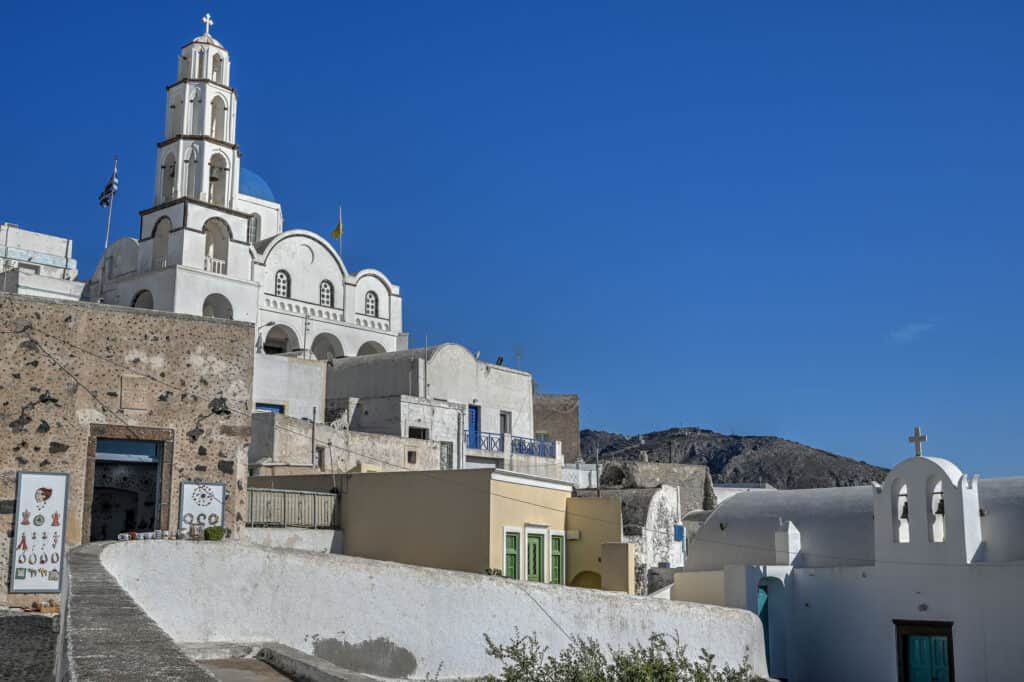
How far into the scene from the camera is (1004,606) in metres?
23.9

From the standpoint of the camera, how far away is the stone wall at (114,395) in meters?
16.6

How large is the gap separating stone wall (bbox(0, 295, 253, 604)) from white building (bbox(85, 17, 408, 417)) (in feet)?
59.1

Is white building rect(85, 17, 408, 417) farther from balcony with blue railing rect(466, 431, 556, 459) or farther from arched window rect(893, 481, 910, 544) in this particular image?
arched window rect(893, 481, 910, 544)

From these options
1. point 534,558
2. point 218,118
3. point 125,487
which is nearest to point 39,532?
point 125,487

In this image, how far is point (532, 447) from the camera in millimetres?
37312

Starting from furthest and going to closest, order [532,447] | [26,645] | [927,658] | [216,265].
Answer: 1. [216,265]
2. [532,447]
3. [927,658]
4. [26,645]

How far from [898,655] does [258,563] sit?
18.4m

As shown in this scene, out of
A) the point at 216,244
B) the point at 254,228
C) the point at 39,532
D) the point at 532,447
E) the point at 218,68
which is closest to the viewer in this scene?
the point at 39,532

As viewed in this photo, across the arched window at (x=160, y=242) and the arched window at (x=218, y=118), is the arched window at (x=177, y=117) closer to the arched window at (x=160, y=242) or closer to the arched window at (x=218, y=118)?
the arched window at (x=218, y=118)

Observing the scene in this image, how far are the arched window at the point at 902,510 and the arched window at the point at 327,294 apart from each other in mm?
24048

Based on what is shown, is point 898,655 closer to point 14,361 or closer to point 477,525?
point 477,525

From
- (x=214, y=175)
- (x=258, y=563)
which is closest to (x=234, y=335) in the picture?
(x=258, y=563)

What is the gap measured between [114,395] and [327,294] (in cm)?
2571

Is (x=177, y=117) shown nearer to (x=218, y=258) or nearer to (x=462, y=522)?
(x=218, y=258)
